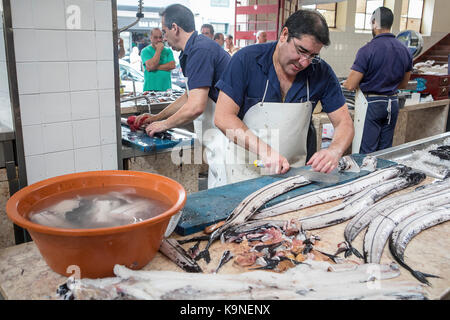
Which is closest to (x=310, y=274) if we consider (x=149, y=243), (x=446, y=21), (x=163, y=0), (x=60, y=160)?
(x=149, y=243)

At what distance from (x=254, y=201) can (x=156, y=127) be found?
5.70 ft

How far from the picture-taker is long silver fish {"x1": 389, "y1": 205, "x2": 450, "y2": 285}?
1414 millimetres

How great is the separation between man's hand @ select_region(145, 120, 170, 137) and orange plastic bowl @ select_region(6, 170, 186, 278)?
1.85 metres

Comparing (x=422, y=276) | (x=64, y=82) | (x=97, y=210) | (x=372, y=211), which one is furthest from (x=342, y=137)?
(x=64, y=82)

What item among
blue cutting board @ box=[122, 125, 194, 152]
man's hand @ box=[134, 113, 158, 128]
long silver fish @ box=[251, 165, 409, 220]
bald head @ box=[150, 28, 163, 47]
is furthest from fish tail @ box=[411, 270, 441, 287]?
bald head @ box=[150, 28, 163, 47]

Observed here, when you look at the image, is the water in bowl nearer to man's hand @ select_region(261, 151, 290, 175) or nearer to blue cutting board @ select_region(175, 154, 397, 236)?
blue cutting board @ select_region(175, 154, 397, 236)

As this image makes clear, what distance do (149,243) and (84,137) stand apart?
5.75 ft

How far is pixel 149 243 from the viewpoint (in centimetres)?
128

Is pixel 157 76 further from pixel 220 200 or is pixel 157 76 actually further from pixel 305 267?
pixel 305 267

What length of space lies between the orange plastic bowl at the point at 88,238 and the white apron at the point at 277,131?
1.27 m

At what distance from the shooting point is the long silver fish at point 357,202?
172cm

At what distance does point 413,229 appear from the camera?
1.65 metres

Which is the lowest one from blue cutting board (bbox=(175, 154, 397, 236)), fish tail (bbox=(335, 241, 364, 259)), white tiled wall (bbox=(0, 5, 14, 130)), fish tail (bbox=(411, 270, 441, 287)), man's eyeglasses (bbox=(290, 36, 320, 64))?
fish tail (bbox=(411, 270, 441, 287))

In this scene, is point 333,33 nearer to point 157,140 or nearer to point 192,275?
point 157,140
